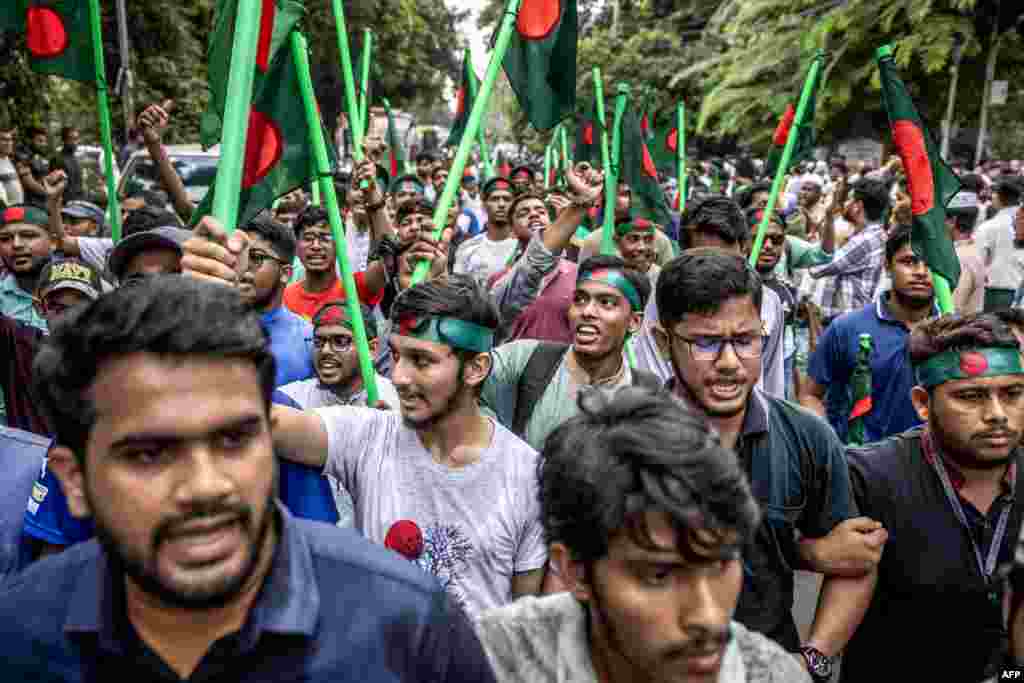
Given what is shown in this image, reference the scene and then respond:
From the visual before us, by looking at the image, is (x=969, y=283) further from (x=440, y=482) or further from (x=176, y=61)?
(x=176, y=61)

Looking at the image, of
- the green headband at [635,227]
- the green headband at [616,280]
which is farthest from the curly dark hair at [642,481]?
the green headband at [635,227]

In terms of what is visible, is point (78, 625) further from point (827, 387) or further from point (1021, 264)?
point (1021, 264)

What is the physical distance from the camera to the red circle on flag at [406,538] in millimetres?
2691

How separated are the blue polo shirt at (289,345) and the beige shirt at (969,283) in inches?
153

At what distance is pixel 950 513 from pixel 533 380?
4.92 ft

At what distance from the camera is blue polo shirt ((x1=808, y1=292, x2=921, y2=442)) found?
14.5 ft

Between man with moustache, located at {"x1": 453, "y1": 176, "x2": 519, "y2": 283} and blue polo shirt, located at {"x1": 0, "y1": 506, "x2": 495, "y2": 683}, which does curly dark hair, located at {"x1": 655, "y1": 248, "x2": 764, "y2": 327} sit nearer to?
blue polo shirt, located at {"x1": 0, "y1": 506, "x2": 495, "y2": 683}

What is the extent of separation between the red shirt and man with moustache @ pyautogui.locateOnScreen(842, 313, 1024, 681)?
317 centimetres

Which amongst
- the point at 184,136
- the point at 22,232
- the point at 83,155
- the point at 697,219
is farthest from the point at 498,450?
the point at 184,136

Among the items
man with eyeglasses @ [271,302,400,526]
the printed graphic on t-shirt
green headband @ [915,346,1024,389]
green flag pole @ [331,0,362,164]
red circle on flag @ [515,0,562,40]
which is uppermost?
red circle on flag @ [515,0,562,40]

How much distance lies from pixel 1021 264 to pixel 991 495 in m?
5.99

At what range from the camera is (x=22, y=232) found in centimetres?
542

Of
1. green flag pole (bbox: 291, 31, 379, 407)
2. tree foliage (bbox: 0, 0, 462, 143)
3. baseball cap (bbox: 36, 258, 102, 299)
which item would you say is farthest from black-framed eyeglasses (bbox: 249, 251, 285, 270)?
tree foliage (bbox: 0, 0, 462, 143)

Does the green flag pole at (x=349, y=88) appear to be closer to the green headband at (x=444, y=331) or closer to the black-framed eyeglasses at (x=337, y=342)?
the black-framed eyeglasses at (x=337, y=342)
